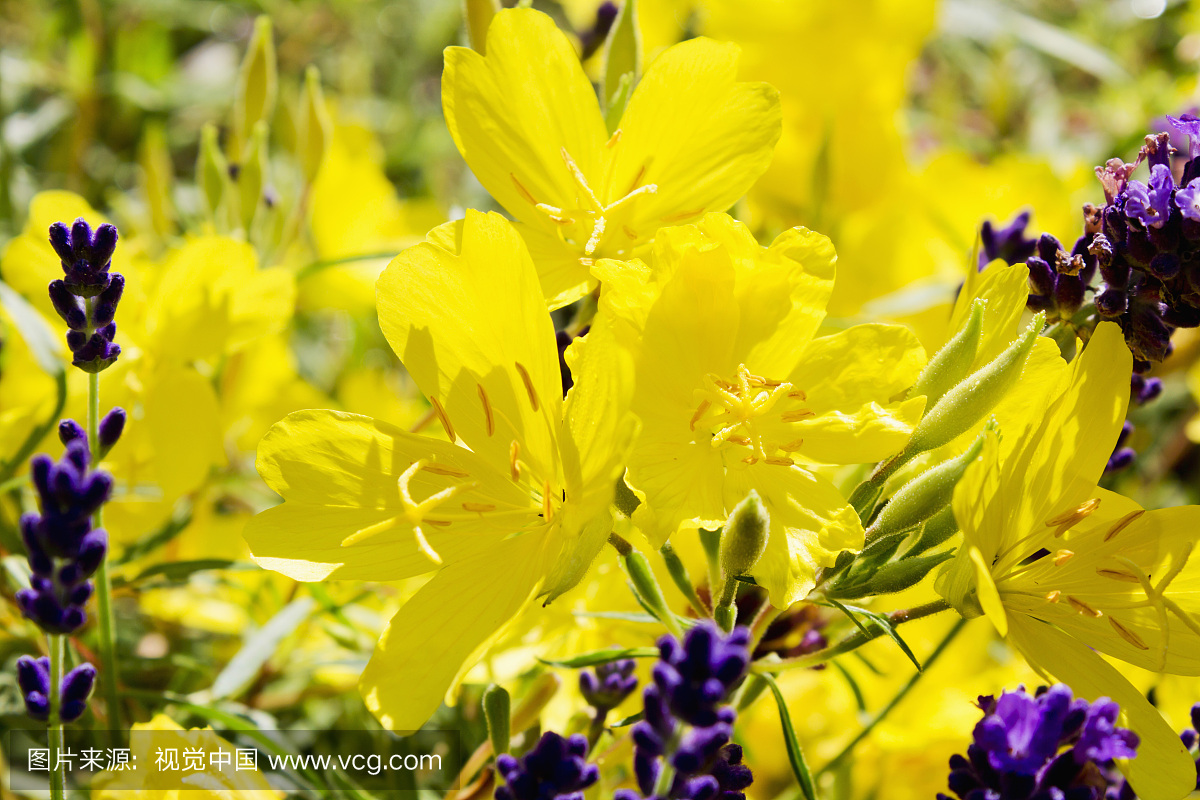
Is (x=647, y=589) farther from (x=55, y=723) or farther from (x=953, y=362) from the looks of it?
(x=55, y=723)

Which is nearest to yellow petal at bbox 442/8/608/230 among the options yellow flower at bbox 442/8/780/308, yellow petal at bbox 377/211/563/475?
yellow flower at bbox 442/8/780/308

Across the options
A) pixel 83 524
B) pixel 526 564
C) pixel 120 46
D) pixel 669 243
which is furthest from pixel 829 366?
pixel 120 46

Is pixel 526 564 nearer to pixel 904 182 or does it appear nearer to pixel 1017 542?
pixel 1017 542

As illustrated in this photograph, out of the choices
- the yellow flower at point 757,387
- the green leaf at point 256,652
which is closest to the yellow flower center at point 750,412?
the yellow flower at point 757,387

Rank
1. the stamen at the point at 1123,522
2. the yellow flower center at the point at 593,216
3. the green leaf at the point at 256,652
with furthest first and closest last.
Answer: the green leaf at the point at 256,652 → the yellow flower center at the point at 593,216 → the stamen at the point at 1123,522

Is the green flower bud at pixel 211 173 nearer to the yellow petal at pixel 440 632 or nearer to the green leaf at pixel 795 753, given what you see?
the yellow petal at pixel 440 632

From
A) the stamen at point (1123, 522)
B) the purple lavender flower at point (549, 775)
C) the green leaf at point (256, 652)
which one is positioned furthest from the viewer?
the green leaf at point (256, 652)
